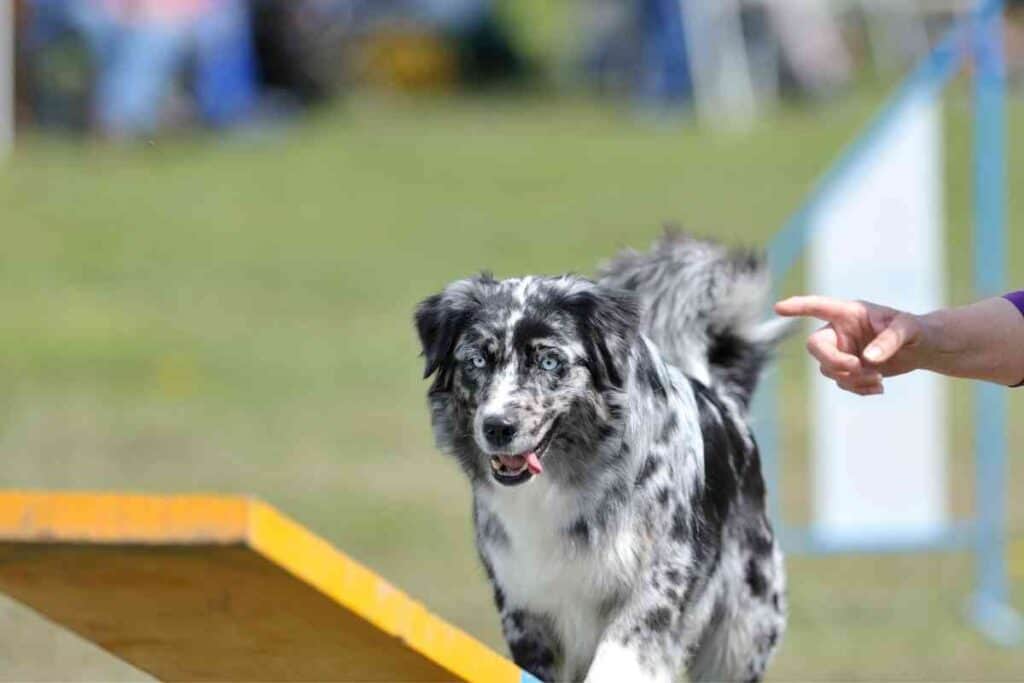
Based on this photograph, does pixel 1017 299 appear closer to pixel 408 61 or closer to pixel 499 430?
pixel 499 430

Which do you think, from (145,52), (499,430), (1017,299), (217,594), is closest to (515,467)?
(499,430)

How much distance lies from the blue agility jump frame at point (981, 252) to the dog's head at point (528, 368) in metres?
4.10

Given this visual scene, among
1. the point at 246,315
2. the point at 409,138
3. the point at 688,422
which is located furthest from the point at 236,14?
the point at 688,422

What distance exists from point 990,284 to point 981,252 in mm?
159

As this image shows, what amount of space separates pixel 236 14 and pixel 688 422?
15.8m

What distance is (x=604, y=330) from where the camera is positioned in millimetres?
4422

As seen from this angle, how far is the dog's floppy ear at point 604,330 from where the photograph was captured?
440 cm

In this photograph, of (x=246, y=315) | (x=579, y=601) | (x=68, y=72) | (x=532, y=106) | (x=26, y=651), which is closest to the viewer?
(x=579, y=601)

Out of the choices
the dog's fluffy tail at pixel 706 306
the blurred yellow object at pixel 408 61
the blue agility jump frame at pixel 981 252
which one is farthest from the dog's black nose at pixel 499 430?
the blurred yellow object at pixel 408 61

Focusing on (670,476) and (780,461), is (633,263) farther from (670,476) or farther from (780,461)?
(780,461)

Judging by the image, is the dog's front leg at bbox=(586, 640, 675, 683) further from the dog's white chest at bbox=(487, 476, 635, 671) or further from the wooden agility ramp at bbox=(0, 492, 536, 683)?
the wooden agility ramp at bbox=(0, 492, 536, 683)

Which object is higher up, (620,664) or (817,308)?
(817,308)

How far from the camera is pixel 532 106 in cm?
2247

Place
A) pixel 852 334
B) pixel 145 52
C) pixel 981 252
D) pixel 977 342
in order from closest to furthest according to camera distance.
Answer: pixel 852 334 → pixel 977 342 → pixel 981 252 → pixel 145 52
